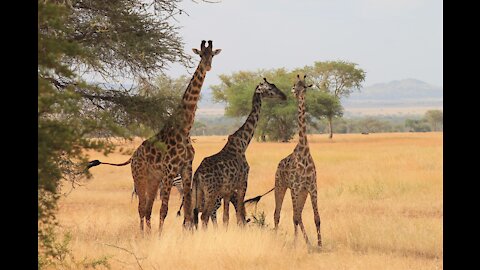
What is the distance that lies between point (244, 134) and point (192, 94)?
1.03m

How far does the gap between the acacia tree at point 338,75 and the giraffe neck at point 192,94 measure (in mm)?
60371

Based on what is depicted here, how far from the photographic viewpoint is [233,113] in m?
61.9

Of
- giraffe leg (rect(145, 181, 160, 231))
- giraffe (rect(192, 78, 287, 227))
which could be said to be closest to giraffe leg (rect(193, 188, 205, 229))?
giraffe (rect(192, 78, 287, 227))

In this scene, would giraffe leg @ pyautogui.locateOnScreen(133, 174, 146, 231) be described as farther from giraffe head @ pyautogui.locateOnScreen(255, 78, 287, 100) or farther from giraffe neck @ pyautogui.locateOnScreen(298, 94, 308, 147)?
giraffe neck @ pyautogui.locateOnScreen(298, 94, 308, 147)

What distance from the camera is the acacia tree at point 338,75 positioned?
7250 centimetres

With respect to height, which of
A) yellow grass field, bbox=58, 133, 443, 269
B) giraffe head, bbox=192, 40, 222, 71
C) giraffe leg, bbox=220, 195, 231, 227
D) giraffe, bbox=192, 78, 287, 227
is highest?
giraffe head, bbox=192, 40, 222, 71

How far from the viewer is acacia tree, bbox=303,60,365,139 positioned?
7250cm

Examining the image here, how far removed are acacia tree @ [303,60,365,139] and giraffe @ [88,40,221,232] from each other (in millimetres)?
60329

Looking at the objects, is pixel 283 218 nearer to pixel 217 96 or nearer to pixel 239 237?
pixel 239 237
